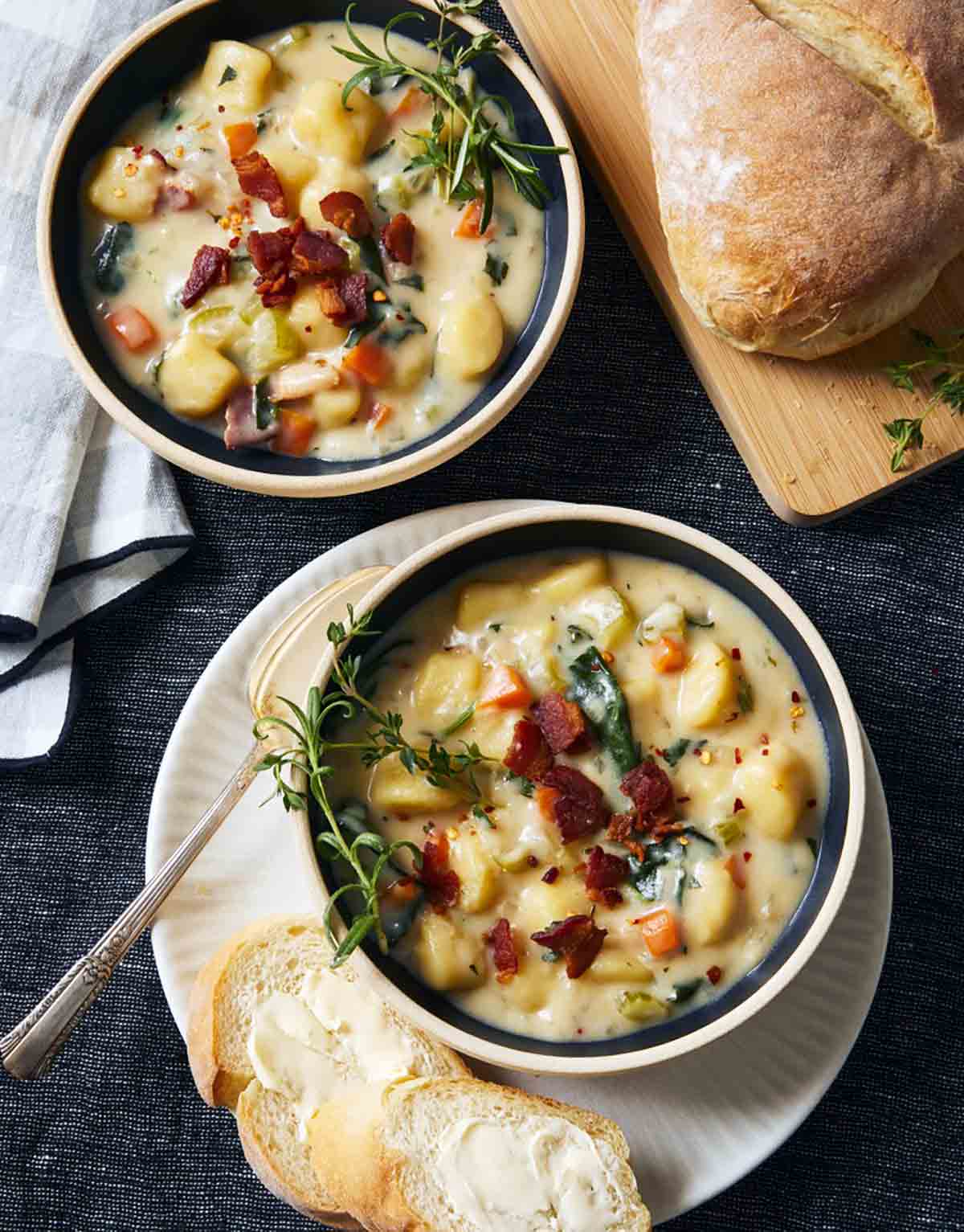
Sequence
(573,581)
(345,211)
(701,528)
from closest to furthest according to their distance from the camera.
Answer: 1. (573,581)
2. (345,211)
3. (701,528)

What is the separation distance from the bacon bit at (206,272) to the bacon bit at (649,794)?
1.37 metres

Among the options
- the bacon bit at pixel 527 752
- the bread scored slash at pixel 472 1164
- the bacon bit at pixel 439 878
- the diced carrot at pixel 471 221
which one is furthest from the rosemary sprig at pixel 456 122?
the bread scored slash at pixel 472 1164

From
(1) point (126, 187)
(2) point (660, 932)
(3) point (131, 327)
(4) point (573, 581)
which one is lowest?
(2) point (660, 932)

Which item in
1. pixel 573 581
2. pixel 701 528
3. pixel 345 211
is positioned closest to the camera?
pixel 573 581

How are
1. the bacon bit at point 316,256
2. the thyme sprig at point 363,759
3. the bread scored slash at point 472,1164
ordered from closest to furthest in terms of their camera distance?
the thyme sprig at point 363,759, the bread scored slash at point 472,1164, the bacon bit at point 316,256

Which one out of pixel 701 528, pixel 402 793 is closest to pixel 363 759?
pixel 402 793

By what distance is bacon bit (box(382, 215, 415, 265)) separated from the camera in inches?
110

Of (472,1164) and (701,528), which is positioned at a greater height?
(701,528)

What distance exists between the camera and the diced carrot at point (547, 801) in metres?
2.47

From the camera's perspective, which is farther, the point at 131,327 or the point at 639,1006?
the point at 131,327

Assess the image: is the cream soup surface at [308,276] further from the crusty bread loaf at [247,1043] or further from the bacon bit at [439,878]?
the crusty bread loaf at [247,1043]

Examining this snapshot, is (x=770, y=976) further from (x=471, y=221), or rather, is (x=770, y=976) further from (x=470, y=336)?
(x=471, y=221)

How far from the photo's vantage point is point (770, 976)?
2.45m

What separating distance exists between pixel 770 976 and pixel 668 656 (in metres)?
0.63
